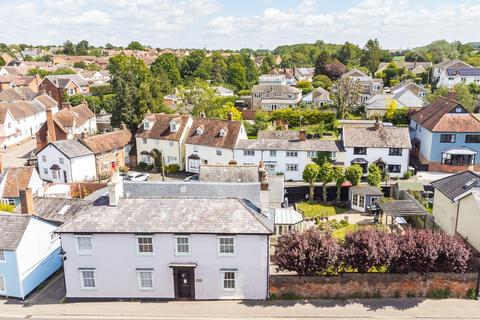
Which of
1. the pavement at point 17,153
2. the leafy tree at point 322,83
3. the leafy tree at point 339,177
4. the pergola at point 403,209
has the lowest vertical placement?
the pavement at point 17,153

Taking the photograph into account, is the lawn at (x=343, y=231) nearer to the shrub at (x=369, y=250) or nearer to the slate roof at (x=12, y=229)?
the shrub at (x=369, y=250)

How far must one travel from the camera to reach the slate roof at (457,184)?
111 feet

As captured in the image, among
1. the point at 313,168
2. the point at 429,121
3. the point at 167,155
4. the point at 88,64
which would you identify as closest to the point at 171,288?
the point at 313,168

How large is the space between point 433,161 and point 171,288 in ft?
143

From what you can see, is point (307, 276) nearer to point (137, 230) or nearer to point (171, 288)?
point (171, 288)

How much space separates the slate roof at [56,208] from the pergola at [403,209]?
2682 cm

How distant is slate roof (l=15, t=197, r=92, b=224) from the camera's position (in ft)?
114

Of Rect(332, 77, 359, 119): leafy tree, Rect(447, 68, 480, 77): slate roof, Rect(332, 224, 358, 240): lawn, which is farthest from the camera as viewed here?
Rect(447, 68, 480, 77): slate roof

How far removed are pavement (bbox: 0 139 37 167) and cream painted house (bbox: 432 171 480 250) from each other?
58.2m

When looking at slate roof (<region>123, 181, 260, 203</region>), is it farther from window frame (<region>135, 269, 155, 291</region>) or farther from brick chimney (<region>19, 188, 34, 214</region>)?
brick chimney (<region>19, 188, 34, 214</region>)

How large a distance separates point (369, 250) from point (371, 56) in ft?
457

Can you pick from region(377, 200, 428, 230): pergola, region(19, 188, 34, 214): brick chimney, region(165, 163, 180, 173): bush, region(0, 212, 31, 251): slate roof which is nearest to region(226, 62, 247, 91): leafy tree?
region(165, 163, 180, 173): bush

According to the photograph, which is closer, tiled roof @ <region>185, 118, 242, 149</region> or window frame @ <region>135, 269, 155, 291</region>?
window frame @ <region>135, 269, 155, 291</region>

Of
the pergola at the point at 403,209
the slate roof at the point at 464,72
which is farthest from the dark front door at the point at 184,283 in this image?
the slate roof at the point at 464,72
